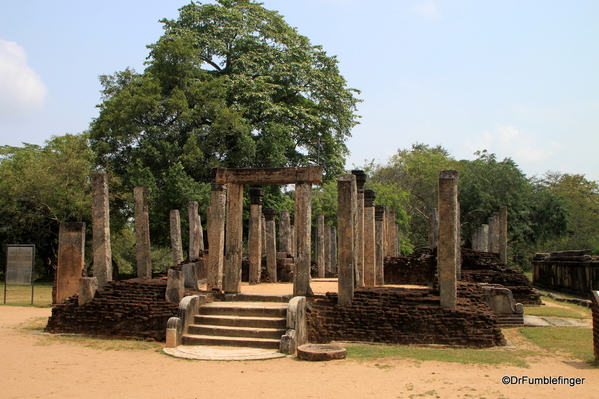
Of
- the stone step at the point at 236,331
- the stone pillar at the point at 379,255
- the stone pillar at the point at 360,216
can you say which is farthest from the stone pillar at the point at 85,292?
the stone pillar at the point at 379,255

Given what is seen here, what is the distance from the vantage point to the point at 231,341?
10.5 metres

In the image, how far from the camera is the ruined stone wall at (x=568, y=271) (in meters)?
21.9

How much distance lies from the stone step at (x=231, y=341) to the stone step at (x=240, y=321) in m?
0.45

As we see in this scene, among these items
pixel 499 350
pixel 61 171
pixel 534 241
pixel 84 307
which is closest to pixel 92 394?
pixel 84 307

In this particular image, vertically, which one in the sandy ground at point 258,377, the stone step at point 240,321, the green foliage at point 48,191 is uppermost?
the green foliage at point 48,191

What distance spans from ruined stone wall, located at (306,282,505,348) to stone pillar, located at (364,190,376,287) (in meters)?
4.42

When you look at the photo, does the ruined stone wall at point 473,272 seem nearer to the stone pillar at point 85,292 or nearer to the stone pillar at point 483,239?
the stone pillar at point 483,239

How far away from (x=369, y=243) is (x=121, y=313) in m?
7.76

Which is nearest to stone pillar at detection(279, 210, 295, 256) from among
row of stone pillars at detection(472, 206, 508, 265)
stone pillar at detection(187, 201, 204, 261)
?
stone pillar at detection(187, 201, 204, 261)

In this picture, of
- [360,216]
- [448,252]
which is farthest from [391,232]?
[448,252]

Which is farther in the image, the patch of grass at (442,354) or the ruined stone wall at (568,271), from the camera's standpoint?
the ruined stone wall at (568,271)

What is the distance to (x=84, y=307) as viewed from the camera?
39.4ft

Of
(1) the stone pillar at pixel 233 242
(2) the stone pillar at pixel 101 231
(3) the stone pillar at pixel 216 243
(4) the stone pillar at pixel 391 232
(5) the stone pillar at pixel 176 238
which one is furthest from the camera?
(4) the stone pillar at pixel 391 232

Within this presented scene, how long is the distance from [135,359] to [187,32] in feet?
73.6
